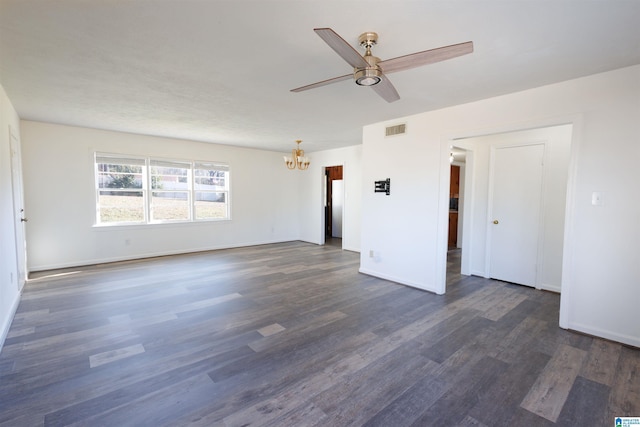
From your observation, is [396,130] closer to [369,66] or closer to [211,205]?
[369,66]

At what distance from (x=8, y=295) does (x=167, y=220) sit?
11.2 ft

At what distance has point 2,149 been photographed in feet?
10.3

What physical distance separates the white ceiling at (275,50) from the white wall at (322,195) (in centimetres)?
305

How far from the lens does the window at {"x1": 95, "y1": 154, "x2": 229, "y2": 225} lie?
5719mm

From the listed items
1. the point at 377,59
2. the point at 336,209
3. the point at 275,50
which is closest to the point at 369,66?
the point at 377,59

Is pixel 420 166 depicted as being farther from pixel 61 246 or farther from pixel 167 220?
pixel 61 246

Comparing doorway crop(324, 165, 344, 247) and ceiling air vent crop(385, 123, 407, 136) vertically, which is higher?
ceiling air vent crop(385, 123, 407, 136)

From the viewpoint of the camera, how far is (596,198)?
2.86 m

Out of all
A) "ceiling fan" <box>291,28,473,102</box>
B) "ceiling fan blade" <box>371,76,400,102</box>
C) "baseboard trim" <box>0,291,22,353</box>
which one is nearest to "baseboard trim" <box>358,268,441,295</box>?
"ceiling fan blade" <box>371,76,400,102</box>

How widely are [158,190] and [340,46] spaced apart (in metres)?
5.79

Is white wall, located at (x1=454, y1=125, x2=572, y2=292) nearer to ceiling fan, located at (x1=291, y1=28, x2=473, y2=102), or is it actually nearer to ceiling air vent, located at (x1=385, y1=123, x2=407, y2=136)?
ceiling air vent, located at (x1=385, y1=123, x2=407, y2=136)

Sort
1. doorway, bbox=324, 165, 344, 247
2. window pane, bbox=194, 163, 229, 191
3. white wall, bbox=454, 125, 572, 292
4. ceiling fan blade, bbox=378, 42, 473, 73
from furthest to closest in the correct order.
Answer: doorway, bbox=324, 165, 344, 247 → window pane, bbox=194, 163, 229, 191 → white wall, bbox=454, 125, 572, 292 → ceiling fan blade, bbox=378, 42, 473, 73

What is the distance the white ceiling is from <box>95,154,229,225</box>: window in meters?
1.90

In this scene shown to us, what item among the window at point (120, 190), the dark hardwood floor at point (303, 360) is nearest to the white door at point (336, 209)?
the dark hardwood floor at point (303, 360)
